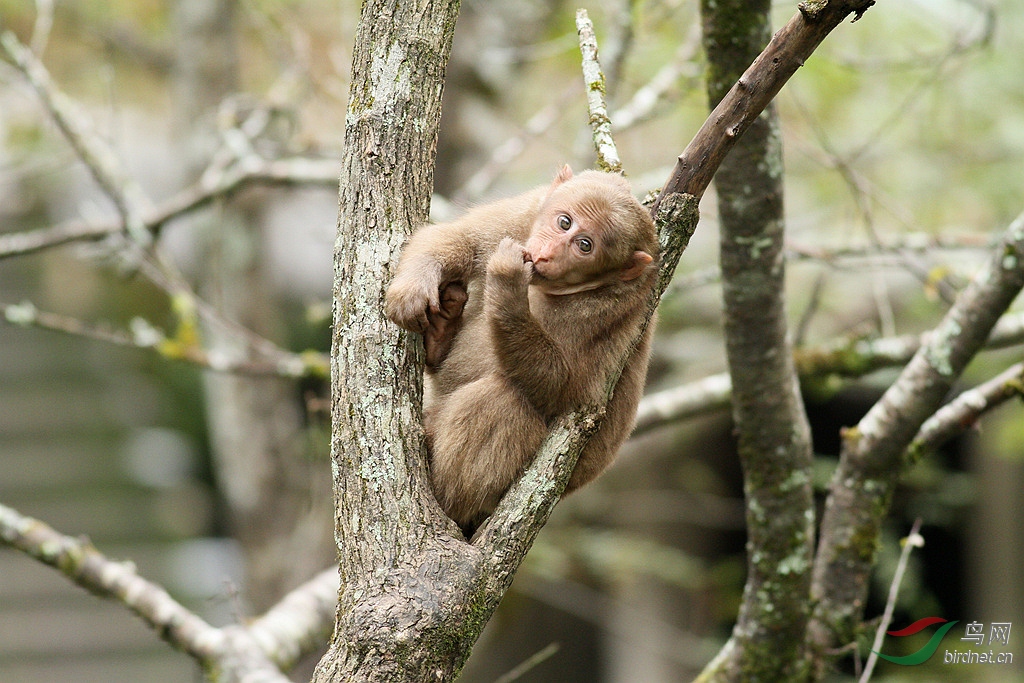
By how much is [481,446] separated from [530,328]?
1.37ft

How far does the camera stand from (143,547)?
9438 mm

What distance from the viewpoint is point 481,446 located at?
10.1ft

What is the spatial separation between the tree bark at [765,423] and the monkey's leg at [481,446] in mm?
1210

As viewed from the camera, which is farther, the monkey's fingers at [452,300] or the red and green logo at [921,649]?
the red and green logo at [921,649]

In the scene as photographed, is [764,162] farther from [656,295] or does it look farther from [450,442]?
[450,442]

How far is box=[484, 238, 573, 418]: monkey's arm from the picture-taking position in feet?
9.43

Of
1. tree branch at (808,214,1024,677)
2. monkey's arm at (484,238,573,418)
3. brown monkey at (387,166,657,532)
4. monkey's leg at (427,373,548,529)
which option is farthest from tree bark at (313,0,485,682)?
tree branch at (808,214,1024,677)

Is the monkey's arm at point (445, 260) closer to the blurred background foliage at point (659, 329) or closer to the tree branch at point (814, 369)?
the tree branch at point (814, 369)

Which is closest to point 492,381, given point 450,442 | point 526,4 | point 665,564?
point 450,442

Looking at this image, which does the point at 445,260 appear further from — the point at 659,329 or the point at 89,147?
the point at 659,329

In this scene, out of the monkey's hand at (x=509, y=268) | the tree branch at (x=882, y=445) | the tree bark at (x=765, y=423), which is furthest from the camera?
the tree bark at (x=765, y=423)

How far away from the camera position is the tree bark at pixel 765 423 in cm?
374

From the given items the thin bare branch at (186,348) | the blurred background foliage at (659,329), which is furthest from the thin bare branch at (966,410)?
the thin bare branch at (186,348)

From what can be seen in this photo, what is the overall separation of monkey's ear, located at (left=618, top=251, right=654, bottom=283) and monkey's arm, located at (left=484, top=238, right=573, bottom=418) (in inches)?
12.4
